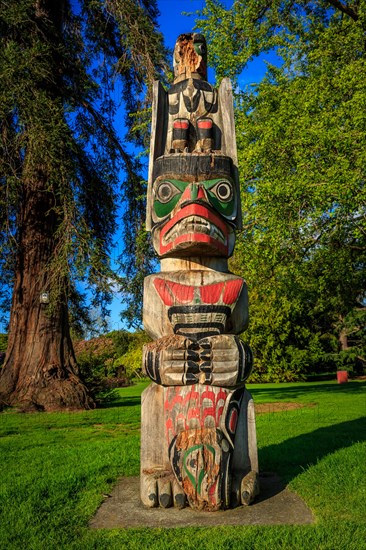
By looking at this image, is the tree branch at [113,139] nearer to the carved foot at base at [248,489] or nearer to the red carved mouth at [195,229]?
the red carved mouth at [195,229]

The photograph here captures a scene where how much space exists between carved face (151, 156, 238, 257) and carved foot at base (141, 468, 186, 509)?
2.00 meters

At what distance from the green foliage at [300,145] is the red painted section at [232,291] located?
643cm

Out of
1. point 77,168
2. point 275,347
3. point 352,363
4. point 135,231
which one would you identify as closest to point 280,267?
point 135,231

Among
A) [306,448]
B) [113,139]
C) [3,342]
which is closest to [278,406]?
[306,448]

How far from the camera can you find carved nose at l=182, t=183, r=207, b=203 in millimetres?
4449

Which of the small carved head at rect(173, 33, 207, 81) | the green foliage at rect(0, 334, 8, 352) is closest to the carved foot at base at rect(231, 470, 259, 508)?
the small carved head at rect(173, 33, 207, 81)

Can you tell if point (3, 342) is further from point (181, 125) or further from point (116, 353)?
point (181, 125)

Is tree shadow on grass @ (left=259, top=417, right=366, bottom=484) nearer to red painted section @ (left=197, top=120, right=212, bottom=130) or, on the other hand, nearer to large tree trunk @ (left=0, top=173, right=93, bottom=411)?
red painted section @ (left=197, top=120, right=212, bottom=130)

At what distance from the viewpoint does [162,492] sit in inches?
155

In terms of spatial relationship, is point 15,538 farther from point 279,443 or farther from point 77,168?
point 77,168

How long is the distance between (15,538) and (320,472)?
122 inches

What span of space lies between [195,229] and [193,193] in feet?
1.21

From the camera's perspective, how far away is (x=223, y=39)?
14594mm

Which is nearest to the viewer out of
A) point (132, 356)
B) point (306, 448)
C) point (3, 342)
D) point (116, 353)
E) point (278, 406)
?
point (306, 448)
